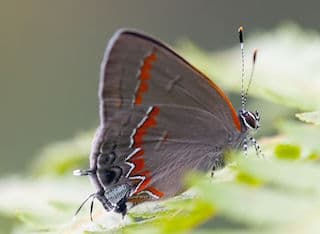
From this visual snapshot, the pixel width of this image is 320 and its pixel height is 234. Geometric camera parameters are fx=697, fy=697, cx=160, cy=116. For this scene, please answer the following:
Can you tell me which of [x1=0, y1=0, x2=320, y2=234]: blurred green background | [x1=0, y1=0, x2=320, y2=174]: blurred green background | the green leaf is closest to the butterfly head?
[x1=0, y1=0, x2=320, y2=234]: blurred green background

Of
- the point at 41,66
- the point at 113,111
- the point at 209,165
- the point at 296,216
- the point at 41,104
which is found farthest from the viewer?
the point at 41,66

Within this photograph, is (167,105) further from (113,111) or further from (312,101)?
(312,101)

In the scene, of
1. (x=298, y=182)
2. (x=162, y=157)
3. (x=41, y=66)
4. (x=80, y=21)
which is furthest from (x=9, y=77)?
(x=298, y=182)

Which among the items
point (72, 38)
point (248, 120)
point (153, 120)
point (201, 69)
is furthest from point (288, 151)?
point (72, 38)

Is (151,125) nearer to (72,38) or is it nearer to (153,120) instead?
(153,120)

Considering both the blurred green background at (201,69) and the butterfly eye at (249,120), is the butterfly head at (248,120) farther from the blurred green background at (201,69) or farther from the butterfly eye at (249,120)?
the blurred green background at (201,69)

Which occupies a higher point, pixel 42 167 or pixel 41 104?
pixel 41 104

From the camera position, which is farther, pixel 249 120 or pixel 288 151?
pixel 249 120
